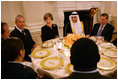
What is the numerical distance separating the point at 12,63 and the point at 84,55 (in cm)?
64

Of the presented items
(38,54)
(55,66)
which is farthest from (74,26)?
(55,66)

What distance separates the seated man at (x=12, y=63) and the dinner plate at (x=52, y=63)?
11.2 inches

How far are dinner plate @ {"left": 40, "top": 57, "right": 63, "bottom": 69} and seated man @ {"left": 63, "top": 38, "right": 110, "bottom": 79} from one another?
621 mm

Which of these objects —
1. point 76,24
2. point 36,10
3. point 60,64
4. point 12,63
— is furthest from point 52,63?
point 36,10

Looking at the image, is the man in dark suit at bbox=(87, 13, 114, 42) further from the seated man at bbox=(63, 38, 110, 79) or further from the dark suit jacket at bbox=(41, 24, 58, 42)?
the seated man at bbox=(63, 38, 110, 79)

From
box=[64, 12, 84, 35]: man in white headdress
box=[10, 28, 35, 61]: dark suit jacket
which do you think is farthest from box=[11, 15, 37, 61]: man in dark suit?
box=[64, 12, 84, 35]: man in white headdress

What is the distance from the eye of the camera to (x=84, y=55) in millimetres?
671

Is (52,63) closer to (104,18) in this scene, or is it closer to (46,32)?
(46,32)

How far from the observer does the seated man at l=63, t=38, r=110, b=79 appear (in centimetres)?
67

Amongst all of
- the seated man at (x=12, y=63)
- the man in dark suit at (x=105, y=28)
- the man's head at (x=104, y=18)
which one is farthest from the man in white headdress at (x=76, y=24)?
the seated man at (x=12, y=63)

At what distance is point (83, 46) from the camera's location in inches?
26.6

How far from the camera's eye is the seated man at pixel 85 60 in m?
0.67

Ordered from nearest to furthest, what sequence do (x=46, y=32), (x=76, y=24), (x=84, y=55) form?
1. (x=84, y=55)
2. (x=46, y=32)
3. (x=76, y=24)

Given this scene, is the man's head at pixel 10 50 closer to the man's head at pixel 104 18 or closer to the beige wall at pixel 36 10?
the man's head at pixel 104 18
